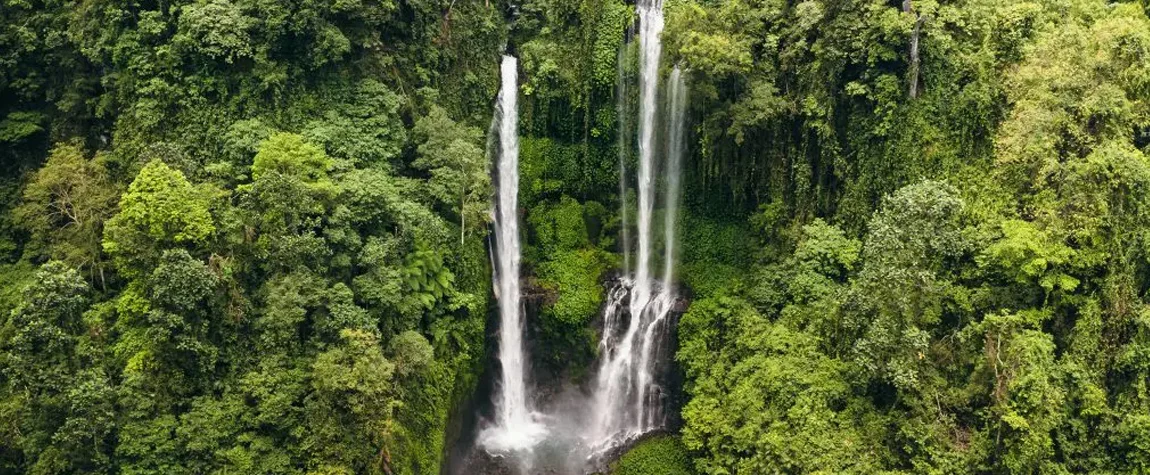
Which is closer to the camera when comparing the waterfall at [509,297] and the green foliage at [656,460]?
the green foliage at [656,460]

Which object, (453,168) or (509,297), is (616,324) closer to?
(509,297)

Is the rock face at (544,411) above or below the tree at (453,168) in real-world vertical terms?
below

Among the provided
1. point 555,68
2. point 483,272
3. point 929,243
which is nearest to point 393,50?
point 555,68

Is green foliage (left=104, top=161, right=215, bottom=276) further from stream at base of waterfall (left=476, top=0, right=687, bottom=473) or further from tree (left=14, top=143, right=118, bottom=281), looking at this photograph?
stream at base of waterfall (left=476, top=0, right=687, bottom=473)

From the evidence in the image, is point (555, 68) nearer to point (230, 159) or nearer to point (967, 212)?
point (230, 159)

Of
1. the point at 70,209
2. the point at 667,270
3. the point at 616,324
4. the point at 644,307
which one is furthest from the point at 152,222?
the point at 667,270

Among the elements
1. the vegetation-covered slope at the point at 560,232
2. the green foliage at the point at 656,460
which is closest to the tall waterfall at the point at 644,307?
the vegetation-covered slope at the point at 560,232

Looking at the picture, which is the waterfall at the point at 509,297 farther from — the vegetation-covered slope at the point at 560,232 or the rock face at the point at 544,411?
the vegetation-covered slope at the point at 560,232

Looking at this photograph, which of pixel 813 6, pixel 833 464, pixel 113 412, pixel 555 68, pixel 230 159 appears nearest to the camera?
pixel 113 412
